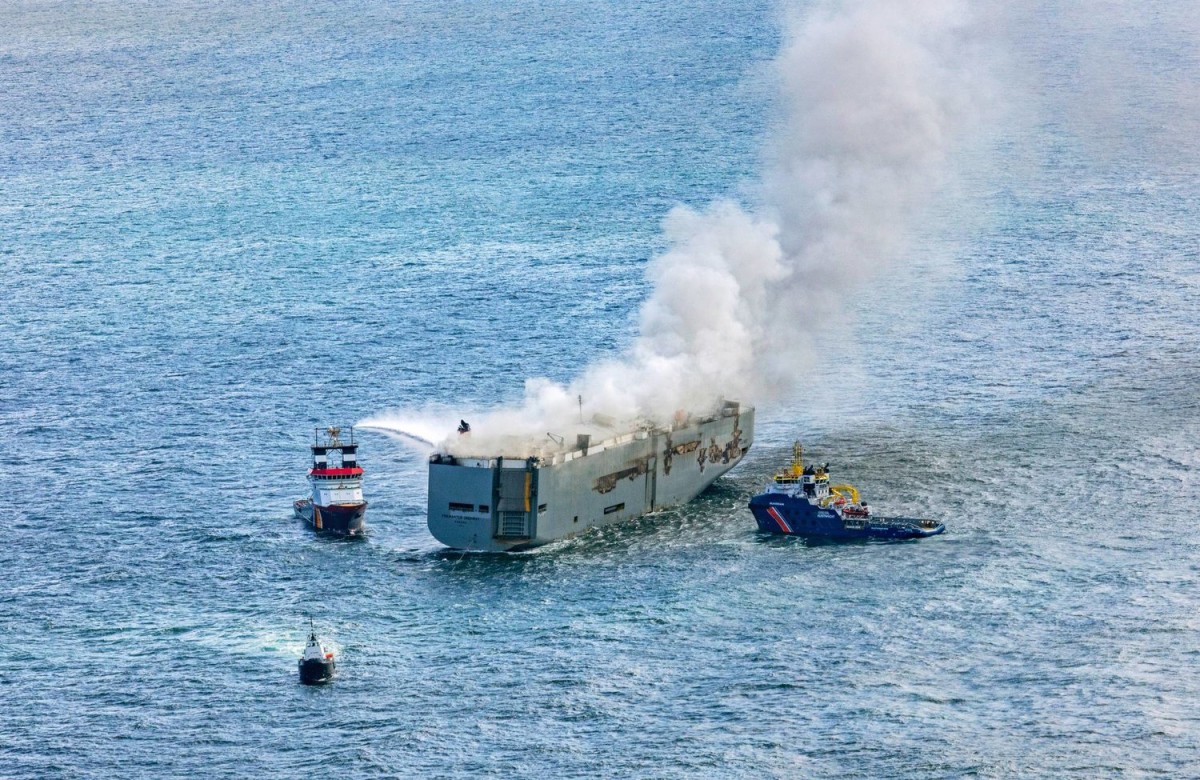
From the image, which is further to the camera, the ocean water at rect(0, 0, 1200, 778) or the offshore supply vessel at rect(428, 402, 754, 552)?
the offshore supply vessel at rect(428, 402, 754, 552)

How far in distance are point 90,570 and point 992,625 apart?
59887 mm

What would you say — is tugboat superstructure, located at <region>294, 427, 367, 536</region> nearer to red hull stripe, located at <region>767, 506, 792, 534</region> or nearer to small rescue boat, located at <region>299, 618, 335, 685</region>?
small rescue boat, located at <region>299, 618, 335, 685</region>

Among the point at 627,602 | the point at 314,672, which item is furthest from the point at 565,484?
the point at 314,672

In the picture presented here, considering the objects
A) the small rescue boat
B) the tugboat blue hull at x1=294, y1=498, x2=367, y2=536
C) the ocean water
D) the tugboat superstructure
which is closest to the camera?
the ocean water

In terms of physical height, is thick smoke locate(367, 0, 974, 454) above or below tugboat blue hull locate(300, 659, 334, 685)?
above

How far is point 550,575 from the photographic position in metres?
139

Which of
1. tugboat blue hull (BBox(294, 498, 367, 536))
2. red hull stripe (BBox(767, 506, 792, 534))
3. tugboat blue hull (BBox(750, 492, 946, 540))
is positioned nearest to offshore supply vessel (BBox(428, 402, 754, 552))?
tugboat blue hull (BBox(294, 498, 367, 536))

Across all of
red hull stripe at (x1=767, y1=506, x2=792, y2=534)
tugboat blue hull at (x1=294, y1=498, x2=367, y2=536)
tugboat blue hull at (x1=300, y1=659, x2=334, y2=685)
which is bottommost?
tugboat blue hull at (x1=300, y1=659, x2=334, y2=685)

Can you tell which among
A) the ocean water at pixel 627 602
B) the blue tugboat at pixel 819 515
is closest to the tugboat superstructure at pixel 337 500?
the ocean water at pixel 627 602

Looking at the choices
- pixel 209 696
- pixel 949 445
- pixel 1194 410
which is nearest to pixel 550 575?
pixel 209 696

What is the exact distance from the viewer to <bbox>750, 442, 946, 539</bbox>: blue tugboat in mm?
143750

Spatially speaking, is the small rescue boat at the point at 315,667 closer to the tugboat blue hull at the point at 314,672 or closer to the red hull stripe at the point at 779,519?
the tugboat blue hull at the point at 314,672

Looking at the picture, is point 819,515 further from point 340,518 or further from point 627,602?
point 340,518

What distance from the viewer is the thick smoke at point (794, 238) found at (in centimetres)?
16350
